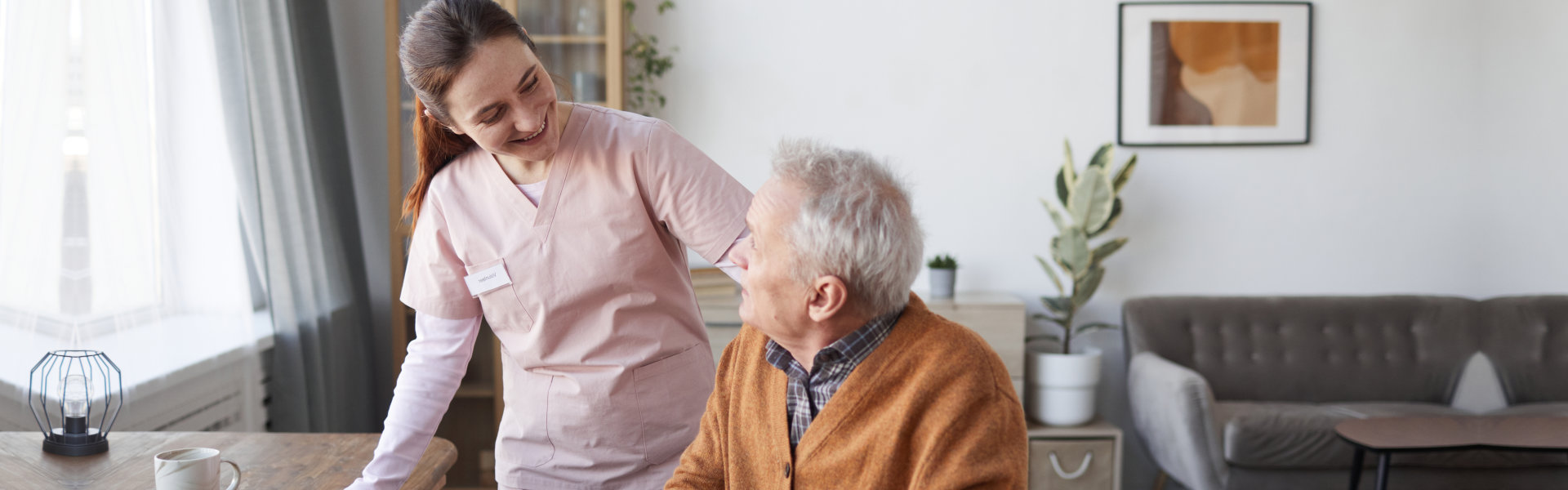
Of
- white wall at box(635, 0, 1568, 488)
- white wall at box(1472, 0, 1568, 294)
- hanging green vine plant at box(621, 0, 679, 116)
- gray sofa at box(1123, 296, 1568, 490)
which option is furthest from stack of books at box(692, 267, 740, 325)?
white wall at box(1472, 0, 1568, 294)

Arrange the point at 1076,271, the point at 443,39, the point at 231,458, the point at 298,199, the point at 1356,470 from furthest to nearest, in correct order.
→ the point at 1076,271
the point at 1356,470
the point at 298,199
the point at 231,458
the point at 443,39

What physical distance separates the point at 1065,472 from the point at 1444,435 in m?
1.14

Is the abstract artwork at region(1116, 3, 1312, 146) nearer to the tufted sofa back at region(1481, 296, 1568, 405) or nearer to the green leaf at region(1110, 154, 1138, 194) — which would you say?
the green leaf at region(1110, 154, 1138, 194)

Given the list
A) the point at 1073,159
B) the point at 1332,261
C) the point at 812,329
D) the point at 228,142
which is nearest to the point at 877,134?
the point at 1073,159

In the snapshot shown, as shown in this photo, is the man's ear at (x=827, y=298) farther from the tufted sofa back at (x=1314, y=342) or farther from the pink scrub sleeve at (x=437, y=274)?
the tufted sofa back at (x=1314, y=342)

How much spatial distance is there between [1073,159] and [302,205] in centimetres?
275

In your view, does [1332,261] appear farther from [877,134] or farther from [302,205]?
[302,205]

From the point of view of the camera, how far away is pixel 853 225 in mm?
1130

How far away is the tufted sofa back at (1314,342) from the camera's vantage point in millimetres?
3699

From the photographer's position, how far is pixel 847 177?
113 cm

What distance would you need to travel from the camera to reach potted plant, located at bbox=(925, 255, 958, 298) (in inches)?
144

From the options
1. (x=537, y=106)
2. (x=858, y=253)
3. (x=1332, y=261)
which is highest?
(x=537, y=106)

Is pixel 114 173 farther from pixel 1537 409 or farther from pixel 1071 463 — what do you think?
pixel 1537 409

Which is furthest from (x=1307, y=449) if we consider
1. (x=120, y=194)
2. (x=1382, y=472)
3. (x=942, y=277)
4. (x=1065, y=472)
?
(x=120, y=194)
